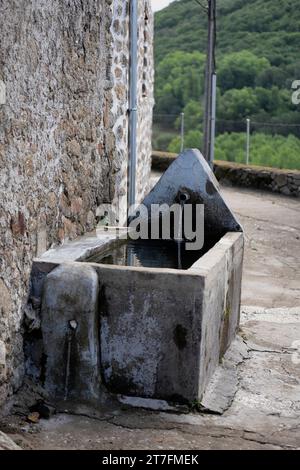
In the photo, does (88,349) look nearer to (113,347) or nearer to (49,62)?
(113,347)

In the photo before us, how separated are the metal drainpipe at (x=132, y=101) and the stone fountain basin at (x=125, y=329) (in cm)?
267

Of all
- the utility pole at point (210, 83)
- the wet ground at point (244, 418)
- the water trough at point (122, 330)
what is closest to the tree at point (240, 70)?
the utility pole at point (210, 83)

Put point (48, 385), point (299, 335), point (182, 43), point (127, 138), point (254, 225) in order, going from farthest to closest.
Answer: point (182, 43), point (254, 225), point (127, 138), point (299, 335), point (48, 385)

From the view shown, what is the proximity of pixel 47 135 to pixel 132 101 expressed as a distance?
2.39 meters

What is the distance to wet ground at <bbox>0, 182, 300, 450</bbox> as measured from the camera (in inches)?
133

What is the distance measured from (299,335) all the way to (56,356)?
1982 mm

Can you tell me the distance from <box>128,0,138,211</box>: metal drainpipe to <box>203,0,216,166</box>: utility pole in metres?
5.76

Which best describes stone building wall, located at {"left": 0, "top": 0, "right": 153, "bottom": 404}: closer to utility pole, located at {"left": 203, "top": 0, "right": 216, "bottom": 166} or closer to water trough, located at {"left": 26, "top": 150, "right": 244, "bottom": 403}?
water trough, located at {"left": 26, "top": 150, "right": 244, "bottom": 403}

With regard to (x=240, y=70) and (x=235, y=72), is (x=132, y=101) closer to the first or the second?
(x=240, y=70)

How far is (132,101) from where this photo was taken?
634 cm

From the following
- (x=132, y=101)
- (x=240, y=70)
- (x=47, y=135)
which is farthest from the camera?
(x=240, y=70)

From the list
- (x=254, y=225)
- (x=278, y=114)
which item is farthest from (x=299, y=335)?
(x=278, y=114)

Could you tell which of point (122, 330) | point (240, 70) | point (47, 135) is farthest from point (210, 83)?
point (240, 70)

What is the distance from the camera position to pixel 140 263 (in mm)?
4609
